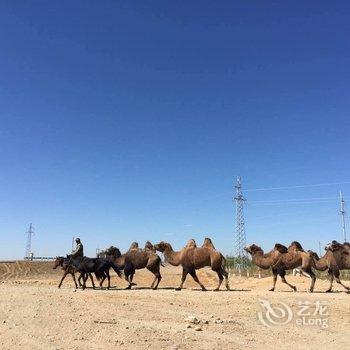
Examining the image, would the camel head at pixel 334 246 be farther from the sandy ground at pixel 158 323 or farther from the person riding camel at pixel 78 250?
the person riding camel at pixel 78 250

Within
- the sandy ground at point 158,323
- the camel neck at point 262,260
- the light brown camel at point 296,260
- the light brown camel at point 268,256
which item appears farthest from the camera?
the camel neck at point 262,260

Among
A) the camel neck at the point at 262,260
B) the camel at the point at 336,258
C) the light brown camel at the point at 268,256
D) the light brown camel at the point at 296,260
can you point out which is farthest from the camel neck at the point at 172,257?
the camel at the point at 336,258

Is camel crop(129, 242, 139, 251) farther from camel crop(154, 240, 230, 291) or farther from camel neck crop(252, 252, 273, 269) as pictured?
camel neck crop(252, 252, 273, 269)

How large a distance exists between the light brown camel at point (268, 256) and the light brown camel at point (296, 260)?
0.54 ft

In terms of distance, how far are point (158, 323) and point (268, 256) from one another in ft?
37.6

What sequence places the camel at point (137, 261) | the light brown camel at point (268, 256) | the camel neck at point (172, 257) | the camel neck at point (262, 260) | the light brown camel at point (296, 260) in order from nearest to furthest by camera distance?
the light brown camel at point (296, 260)
the light brown camel at point (268, 256)
the camel neck at point (262, 260)
the camel neck at point (172, 257)
the camel at point (137, 261)

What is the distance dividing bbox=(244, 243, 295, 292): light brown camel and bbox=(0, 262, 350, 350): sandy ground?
5.28 metres

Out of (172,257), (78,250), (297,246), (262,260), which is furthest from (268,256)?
(78,250)

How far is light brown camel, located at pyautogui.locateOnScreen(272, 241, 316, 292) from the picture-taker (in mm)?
20609

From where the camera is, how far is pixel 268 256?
861 inches

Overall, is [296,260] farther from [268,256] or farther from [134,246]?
[134,246]

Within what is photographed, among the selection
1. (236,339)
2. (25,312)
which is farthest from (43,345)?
(236,339)

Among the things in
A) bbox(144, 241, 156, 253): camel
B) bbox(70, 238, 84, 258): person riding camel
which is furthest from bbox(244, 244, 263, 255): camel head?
bbox(70, 238, 84, 258): person riding camel

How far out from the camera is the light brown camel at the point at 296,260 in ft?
67.6
